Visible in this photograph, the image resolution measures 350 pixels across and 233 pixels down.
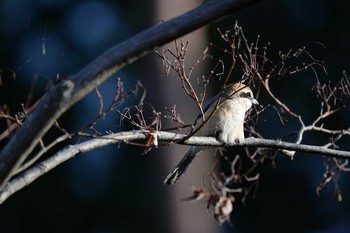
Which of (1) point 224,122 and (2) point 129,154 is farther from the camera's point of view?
(2) point 129,154

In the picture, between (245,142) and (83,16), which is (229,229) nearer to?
Answer: (83,16)

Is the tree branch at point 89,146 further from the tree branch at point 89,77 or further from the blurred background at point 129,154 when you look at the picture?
the blurred background at point 129,154

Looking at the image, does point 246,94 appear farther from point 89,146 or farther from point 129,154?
point 129,154

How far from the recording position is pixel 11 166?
2023 millimetres

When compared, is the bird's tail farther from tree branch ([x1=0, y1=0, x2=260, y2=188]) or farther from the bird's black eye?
tree branch ([x1=0, y1=0, x2=260, y2=188])

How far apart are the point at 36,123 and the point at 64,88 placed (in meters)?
0.12

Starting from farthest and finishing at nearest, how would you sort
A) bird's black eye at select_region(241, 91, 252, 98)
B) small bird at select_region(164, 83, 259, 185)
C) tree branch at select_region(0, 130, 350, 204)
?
bird's black eye at select_region(241, 91, 252, 98)
small bird at select_region(164, 83, 259, 185)
tree branch at select_region(0, 130, 350, 204)

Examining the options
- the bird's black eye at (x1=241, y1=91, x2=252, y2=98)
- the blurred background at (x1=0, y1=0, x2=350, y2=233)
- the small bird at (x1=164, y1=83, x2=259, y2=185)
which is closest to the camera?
the small bird at (x1=164, y1=83, x2=259, y2=185)

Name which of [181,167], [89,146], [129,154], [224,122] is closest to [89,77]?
[89,146]

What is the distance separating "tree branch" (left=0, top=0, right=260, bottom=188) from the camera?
2.02m

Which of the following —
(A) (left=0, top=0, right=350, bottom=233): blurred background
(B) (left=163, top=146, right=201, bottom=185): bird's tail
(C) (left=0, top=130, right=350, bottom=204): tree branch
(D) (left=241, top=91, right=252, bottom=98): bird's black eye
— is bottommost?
(C) (left=0, top=130, right=350, bottom=204): tree branch

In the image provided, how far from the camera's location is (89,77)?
2.05 meters

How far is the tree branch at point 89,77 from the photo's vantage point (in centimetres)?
202

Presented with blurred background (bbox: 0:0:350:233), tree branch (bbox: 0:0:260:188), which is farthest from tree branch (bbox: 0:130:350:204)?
blurred background (bbox: 0:0:350:233)
